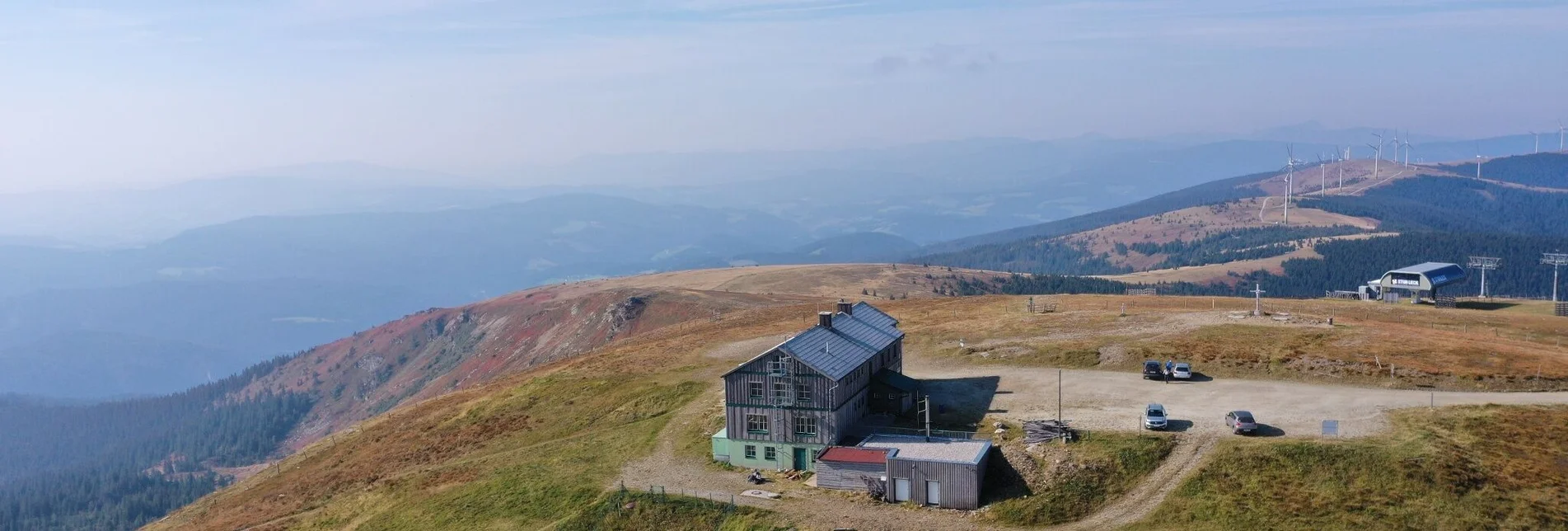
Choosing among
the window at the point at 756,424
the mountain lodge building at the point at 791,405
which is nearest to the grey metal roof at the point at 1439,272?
the mountain lodge building at the point at 791,405

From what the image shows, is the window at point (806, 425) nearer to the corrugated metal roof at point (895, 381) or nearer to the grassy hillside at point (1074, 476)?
the corrugated metal roof at point (895, 381)

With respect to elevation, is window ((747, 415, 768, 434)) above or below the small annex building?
above

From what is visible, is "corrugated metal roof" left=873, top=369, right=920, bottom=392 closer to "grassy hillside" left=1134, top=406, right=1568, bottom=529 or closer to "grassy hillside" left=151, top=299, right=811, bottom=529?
"grassy hillside" left=151, top=299, right=811, bottom=529

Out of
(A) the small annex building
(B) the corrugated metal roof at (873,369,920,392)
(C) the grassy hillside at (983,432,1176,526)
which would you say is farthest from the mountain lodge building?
(C) the grassy hillside at (983,432,1176,526)

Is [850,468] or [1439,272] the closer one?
[850,468]

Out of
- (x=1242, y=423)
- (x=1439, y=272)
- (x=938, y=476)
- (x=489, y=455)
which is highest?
(x=1439, y=272)

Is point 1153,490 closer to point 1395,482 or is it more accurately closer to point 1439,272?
point 1395,482

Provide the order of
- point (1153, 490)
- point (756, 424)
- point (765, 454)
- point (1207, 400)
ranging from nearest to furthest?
1. point (1153, 490)
2. point (765, 454)
3. point (756, 424)
4. point (1207, 400)

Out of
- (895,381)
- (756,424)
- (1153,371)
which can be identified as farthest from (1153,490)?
(756,424)
